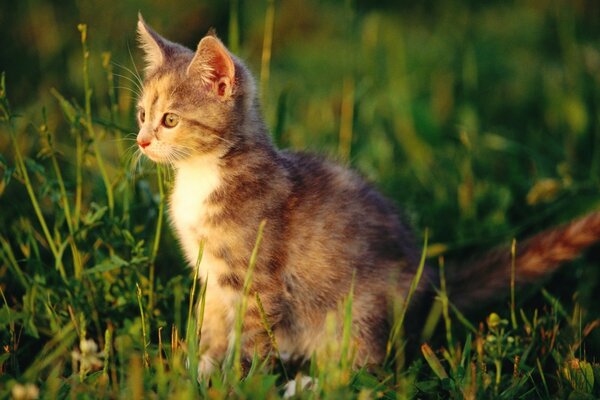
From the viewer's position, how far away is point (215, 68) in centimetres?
224

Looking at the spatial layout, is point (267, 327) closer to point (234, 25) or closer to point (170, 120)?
point (170, 120)

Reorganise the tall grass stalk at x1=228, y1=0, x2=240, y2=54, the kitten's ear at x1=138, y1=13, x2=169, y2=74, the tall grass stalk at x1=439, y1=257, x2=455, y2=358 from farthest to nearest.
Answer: the tall grass stalk at x1=228, y1=0, x2=240, y2=54 < the kitten's ear at x1=138, y1=13, x2=169, y2=74 < the tall grass stalk at x1=439, y1=257, x2=455, y2=358

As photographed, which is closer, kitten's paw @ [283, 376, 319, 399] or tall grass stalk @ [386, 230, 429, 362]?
kitten's paw @ [283, 376, 319, 399]

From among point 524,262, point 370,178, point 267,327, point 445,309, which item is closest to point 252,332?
point 267,327

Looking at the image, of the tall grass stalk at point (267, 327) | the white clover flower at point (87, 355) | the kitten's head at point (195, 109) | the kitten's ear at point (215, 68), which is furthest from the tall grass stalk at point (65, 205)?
the tall grass stalk at point (267, 327)

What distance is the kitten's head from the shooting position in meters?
2.24

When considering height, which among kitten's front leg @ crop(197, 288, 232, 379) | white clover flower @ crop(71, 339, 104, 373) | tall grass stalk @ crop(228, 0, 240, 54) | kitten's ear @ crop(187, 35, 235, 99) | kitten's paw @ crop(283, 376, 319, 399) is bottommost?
kitten's front leg @ crop(197, 288, 232, 379)

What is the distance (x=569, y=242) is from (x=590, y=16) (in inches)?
178

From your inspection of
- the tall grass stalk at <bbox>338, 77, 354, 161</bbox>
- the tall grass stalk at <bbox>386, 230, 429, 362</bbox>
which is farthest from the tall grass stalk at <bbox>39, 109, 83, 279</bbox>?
the tall grass stalk at <bbox>338, 77, 354, 161</bbox>

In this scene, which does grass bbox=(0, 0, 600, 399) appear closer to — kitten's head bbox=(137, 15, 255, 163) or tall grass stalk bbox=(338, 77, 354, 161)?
tall grass stalk bbox=(338, 77, 354, 161)

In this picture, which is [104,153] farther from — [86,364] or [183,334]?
[86,364]

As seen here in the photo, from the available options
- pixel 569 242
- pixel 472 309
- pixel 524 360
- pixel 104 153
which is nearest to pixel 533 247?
pixel 569 242

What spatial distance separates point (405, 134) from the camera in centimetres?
396

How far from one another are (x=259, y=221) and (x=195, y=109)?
1.44ft
